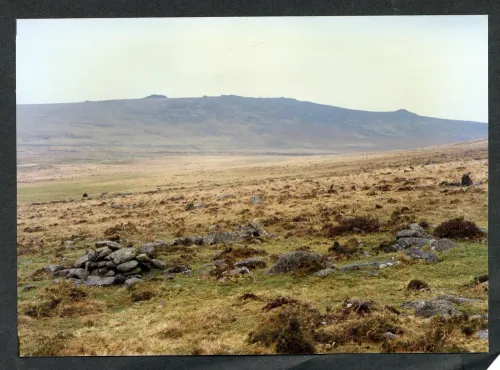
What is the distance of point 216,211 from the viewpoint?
11.3 m

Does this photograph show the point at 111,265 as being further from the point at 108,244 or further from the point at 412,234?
the point at 412,234

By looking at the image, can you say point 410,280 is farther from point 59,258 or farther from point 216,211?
point 59,258

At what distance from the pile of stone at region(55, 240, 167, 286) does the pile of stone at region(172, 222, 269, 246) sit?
67cm

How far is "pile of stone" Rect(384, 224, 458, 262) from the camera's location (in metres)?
11.2

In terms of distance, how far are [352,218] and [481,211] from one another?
2.58m

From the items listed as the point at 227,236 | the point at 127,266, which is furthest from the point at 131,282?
the point at 227,236

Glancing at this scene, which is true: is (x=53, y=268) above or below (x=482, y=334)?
above

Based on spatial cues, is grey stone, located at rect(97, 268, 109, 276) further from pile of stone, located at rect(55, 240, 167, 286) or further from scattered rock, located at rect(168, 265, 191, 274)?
scattered rock, located at rect(168, 265, 191, 274)

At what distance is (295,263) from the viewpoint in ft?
35.9

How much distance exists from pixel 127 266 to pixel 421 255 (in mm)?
6066

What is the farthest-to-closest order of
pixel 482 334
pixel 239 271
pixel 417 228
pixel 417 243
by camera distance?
pixel 417 228, pixel 417 243, pixel 239 271, pixel 482 334

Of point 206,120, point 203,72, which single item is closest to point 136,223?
point 206,120

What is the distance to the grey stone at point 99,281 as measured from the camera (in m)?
10.9

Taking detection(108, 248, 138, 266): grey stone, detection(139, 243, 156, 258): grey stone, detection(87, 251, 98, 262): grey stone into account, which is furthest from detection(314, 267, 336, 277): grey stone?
detection(87, 251, 98, 262): grey stone
